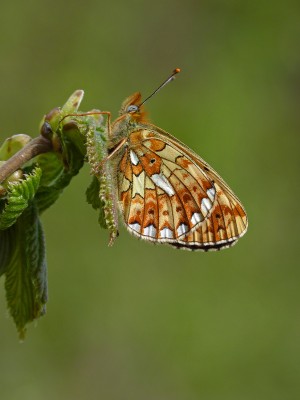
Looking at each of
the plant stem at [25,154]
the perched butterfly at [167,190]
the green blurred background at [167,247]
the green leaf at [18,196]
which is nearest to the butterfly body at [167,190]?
the perched butterfly at [167,190]

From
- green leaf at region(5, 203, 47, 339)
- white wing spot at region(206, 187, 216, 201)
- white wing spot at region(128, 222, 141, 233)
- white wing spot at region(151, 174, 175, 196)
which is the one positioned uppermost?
white wing spot at region(151, 174, 175, 196)

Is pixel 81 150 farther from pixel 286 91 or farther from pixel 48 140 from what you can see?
pixel 286 91

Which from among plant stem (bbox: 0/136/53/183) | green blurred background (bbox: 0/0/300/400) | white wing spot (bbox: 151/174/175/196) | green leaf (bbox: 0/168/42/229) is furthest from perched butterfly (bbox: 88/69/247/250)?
green blurred background (bbox: 0/0/300/400)

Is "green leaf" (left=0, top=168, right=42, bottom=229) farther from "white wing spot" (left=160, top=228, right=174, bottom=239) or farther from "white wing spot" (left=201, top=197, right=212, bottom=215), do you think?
"white wing spot" (left=201, top=197, right=212, bottom=215)

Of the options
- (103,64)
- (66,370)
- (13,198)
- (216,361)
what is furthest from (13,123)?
(13,198)

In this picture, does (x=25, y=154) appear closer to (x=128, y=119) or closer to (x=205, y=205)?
(x=128, y=119)

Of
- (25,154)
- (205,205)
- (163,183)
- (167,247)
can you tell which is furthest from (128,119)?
(167,247)

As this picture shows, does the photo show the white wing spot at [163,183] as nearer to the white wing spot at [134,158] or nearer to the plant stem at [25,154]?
the white wing spot at [134,158]
